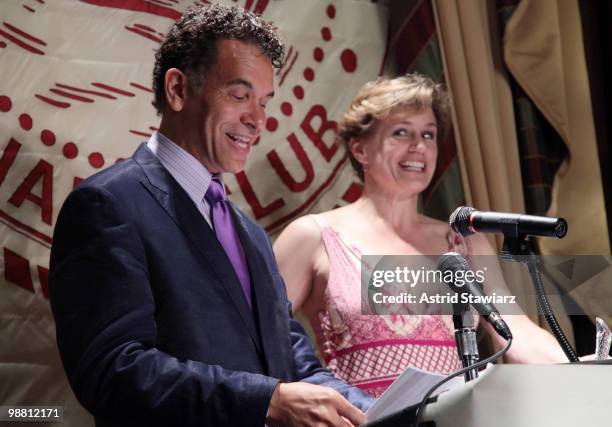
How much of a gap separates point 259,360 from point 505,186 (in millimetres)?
1449

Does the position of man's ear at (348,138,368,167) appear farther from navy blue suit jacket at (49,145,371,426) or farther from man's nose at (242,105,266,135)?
navy blue suit jacket at (49,145,371,426)

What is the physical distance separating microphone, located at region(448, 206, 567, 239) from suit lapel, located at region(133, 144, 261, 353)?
1.28 feet

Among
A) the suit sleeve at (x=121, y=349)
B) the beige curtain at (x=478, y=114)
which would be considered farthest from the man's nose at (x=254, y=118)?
the beige curtain at (x=478, y=114)

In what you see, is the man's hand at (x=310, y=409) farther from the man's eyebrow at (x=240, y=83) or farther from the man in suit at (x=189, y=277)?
the man's eyebrow at (x=240, y=83)

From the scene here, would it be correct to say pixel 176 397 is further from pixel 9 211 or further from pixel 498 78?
pixel 498 78

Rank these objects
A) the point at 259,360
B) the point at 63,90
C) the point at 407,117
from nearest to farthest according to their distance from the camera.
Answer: the point at 259,360, the point at 63,90, the point at 407,117

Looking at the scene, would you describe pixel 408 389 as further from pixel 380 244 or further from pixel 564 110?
pixel 564 110

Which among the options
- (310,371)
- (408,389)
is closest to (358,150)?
(310,371)

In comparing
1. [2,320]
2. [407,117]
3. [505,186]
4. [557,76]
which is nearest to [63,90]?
[2,320]

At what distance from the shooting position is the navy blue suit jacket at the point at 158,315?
1.35 metres

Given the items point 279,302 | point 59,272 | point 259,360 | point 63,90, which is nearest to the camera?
point 59,272

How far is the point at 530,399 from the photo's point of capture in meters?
1.06

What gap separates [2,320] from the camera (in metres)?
2.20

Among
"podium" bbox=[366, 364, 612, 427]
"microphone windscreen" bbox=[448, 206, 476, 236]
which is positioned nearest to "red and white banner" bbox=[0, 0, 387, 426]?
"microphone windscreen" bbox=[448, 206, 476, 236]
